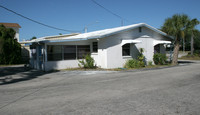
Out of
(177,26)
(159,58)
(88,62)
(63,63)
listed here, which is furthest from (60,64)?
(177,26)

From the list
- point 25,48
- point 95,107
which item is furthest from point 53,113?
point 25,48

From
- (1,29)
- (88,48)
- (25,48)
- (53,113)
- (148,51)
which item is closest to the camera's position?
(53,113)

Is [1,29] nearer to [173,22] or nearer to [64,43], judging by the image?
[64,43]

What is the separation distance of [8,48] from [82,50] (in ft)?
37.2

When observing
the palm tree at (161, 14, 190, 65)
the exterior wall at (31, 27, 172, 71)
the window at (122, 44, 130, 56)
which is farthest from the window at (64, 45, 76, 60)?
the palm tree at (161, 14, 190, 65)

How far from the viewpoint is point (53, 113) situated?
15.3ft

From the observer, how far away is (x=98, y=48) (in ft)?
52.0

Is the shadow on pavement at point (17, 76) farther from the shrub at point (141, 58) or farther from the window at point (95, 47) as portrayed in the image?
the shrub at point (141, 58)

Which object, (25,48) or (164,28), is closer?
(164,28)

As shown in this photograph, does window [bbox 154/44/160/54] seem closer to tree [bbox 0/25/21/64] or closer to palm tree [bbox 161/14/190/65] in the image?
palm tree [bbox 161/14/190/65]

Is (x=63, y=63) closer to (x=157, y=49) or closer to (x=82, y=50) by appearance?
(x=82, y=50)

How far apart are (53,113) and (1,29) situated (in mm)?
20737

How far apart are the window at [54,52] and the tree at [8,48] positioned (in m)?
9.44

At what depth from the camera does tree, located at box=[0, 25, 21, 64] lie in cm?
2134
